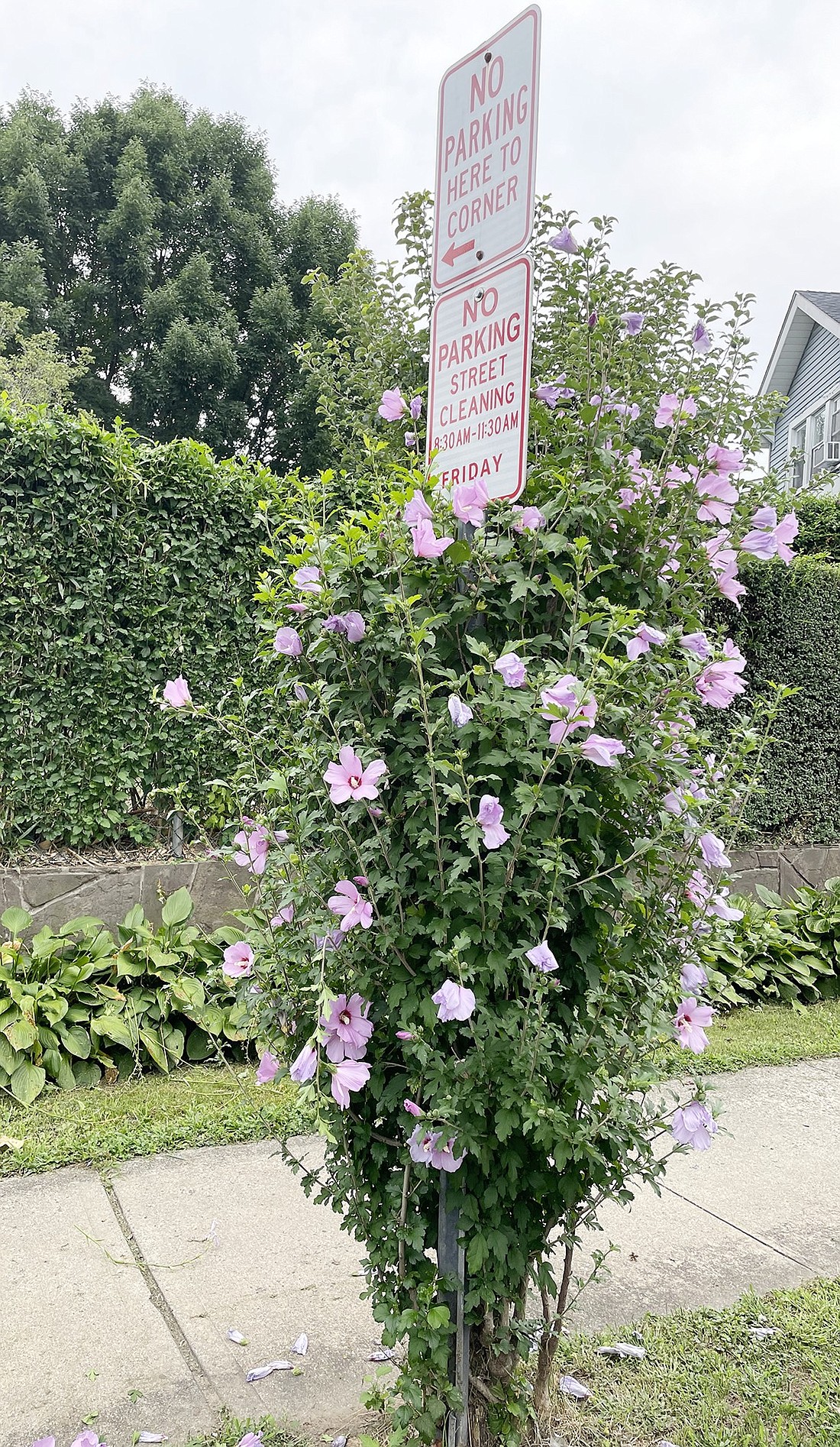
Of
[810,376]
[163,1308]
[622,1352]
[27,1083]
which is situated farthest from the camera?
[810,376]

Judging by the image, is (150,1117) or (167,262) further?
(167,262)

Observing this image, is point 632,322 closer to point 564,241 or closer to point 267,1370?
point 564,241

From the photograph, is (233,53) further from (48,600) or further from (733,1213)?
(733,1213)

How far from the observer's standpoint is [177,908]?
179 inches

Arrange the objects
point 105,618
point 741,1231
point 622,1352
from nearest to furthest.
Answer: point 622,1352, point 741,1231, point 105,618

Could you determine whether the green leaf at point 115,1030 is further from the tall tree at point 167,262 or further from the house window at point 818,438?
the house window at point 818,438

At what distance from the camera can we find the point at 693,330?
1979mm

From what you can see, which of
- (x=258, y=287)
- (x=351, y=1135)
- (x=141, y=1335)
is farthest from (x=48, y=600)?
(x=258, y=287)

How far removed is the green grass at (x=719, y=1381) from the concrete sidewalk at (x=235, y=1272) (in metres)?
0.12

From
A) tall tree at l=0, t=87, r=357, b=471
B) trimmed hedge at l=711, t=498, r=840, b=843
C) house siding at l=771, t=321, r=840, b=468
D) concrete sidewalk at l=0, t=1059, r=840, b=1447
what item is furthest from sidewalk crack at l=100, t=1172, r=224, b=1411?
house siding at l=771, t=321, r=840, b=468

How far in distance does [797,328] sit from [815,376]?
1067 millimetres

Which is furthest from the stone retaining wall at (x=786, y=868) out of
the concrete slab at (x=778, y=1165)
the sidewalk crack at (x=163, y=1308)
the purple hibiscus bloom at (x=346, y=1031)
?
the purple hibiscus bloom at (x=346, y=1031)

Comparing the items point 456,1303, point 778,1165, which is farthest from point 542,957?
point 778,1165

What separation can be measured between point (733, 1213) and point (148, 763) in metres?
3.16
